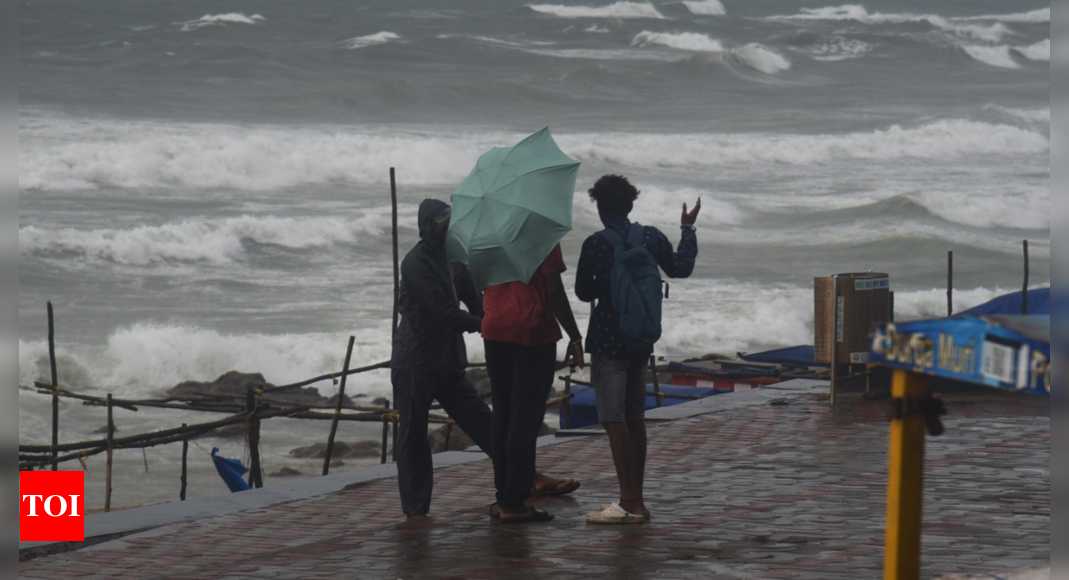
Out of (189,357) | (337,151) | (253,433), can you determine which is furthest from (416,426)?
(337,151)

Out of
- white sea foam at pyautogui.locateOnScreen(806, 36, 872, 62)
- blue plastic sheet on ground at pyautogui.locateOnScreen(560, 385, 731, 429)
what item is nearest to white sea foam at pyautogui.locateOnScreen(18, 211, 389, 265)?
blue plastic sheet on ground at pyautogui.locateOnScreen(560, 385, 731, 429)

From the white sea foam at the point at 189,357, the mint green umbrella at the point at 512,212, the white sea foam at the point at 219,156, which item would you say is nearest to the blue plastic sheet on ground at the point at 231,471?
the mint green umbrella at the point at 512,212

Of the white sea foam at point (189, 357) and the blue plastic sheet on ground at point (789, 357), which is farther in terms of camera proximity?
the white sea foam at point (189, 357)

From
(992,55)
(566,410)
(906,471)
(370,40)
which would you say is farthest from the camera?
(992,55)

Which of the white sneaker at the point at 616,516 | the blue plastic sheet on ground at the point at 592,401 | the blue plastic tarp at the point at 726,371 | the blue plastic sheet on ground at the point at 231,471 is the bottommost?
the blue plastic sheet on ground at the point at 231,471

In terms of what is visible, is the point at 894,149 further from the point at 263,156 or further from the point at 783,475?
the point at 783,475

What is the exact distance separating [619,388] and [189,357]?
16.0 m

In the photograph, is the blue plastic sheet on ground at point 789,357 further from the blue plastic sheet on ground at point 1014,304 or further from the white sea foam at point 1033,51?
the white sea foam at point 1033,51

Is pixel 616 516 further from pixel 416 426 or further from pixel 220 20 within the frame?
pixel 220 20

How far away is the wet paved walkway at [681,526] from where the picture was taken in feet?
17.5

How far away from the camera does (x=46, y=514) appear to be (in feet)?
21.4

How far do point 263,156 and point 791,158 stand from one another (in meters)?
17.9

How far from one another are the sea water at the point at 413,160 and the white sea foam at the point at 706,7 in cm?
14

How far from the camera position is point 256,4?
6216 centimetres
